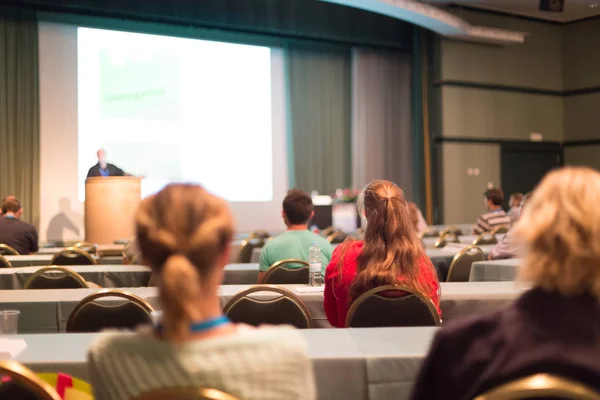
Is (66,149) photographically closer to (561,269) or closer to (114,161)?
(114,161)

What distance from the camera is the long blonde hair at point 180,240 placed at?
1.32 m

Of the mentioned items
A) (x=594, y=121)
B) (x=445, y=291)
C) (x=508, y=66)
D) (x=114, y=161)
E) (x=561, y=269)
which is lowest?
(x=445, y=291)

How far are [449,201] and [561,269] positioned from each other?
1316 cm

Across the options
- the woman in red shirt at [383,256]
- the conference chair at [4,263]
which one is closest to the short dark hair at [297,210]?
the woman in red shirt at [383,256]

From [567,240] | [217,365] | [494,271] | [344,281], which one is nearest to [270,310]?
[344,281]

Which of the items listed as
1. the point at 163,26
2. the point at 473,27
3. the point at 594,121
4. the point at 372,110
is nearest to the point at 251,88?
the point at 163,26

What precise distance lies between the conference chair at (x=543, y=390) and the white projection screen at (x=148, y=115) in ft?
31.2

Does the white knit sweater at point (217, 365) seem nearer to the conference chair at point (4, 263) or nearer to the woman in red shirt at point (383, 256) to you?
the woman in red shirt at point (383, 256)

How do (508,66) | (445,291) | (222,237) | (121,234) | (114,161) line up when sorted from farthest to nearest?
(508,66) < (114,161) < (121,234) < (445,291) < (222,237)

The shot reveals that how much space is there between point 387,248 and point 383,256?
1.5 inches

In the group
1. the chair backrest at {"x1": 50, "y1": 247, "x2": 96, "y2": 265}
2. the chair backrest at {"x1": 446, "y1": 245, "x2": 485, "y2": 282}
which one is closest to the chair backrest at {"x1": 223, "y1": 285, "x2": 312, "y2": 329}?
the chair backrest at {"x1": 446, "y1": 245, "x2": 485, "y2": 282}

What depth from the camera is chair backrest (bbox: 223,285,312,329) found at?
9.25ft

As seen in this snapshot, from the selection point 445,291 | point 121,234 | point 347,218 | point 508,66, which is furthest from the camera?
point 508,66

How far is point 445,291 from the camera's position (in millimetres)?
3641
